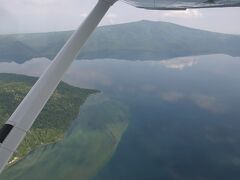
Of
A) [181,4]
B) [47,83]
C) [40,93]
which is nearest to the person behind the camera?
[40,93]

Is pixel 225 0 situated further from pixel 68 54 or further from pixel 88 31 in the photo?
pixel 68 54

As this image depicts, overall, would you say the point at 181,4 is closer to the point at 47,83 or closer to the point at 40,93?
the point at 47,83

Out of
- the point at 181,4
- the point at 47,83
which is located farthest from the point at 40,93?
the point at 181,4

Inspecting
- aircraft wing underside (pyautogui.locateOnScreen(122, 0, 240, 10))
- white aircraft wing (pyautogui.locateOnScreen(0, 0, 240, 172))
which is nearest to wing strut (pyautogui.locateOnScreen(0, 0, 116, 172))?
white aircraft wing (pyautogui.locateOnScreen(0, 0, 240, 172))

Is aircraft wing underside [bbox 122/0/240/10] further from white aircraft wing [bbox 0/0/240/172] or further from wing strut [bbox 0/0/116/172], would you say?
wing strut [bbox 0/0/116/172]

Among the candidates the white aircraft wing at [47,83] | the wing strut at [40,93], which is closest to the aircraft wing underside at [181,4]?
the white aircraft wing at [47,83]

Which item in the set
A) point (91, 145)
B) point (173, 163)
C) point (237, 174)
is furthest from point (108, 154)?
point (237, 174)
